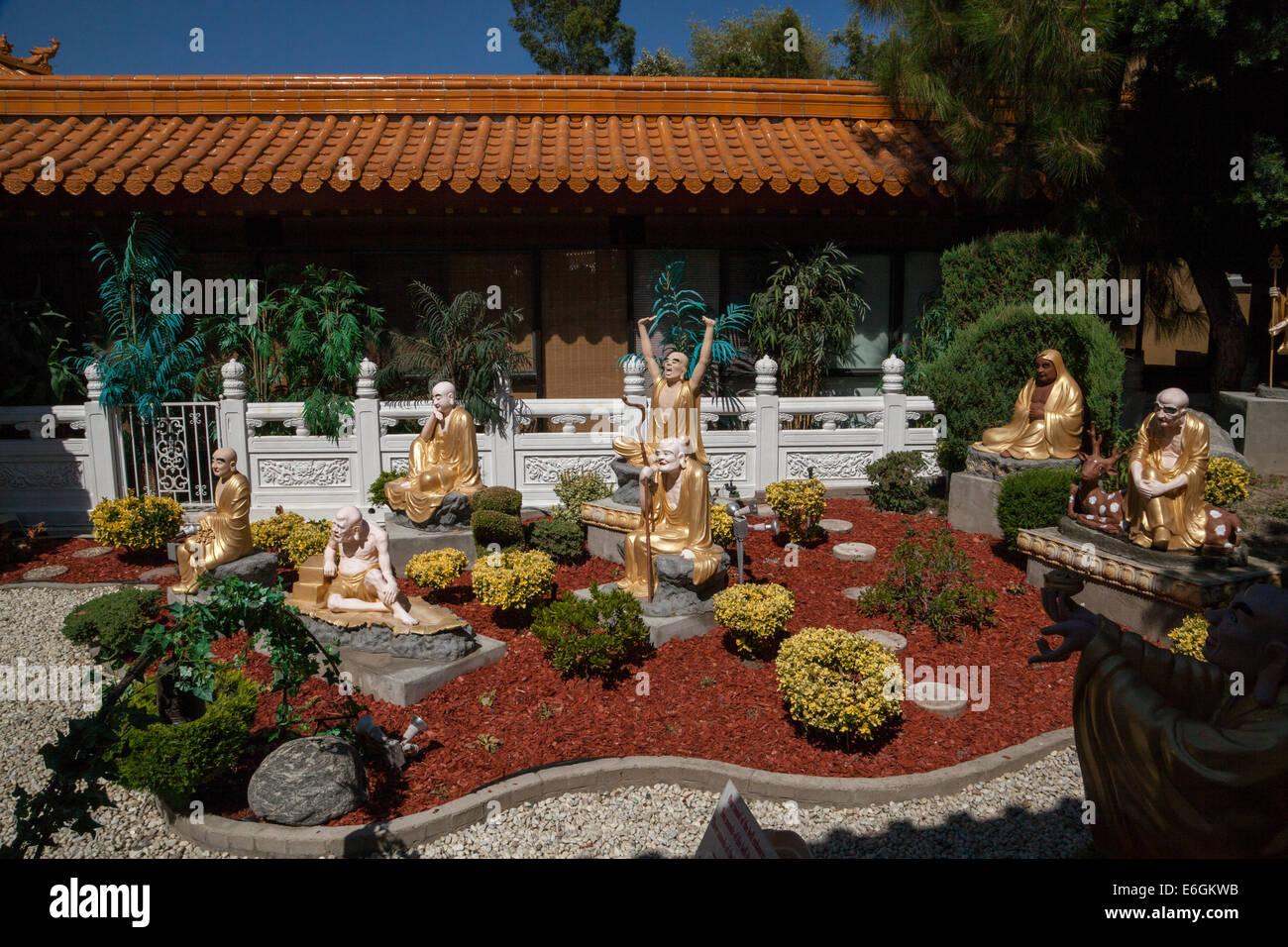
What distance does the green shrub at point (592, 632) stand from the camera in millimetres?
6359

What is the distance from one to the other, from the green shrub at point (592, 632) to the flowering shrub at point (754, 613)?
0.65m

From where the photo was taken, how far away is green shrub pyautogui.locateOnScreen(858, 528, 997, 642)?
7.24 meters

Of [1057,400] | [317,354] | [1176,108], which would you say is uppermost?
[1176,108]

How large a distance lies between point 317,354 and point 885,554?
7.75 metres

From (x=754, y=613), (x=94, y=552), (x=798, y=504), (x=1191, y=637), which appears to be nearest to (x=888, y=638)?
(x=754, y=613)

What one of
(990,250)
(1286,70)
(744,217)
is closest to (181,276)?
(744,217)

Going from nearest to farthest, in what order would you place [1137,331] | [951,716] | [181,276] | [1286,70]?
[951,716] < [1286,70] < [181,276] < [1137,331]

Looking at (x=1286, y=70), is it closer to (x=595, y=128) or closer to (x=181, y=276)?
(x=595, y=128)

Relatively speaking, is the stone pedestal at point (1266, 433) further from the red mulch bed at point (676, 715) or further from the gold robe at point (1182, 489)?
the red mulch bed at point (676, 715)

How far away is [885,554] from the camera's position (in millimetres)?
9156

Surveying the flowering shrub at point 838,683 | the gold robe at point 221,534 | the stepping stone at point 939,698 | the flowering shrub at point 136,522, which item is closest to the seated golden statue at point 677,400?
the flowering shrub at point 838,683

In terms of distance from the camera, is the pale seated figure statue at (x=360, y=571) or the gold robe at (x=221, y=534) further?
the gold robe at (x=221, y=534)

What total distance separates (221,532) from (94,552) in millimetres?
3048

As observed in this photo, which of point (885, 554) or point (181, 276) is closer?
point (885, 554)
